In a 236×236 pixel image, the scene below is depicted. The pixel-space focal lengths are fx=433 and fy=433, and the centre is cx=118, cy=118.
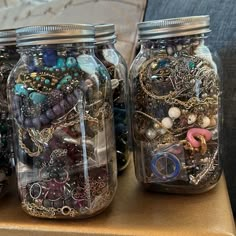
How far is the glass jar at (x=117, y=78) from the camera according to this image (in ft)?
2.23

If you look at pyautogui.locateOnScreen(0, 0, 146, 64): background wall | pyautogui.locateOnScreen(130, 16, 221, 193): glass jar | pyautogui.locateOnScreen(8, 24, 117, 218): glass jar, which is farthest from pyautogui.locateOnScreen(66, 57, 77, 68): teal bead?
pyautogui.locateOnScreen(0, 0, 146, 64): background wall

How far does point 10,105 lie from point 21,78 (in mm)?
48

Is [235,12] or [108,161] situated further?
[235,12]

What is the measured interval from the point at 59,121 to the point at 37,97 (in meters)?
0.04

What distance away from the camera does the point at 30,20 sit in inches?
43.0

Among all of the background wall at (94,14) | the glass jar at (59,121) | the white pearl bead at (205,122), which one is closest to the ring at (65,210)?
the glass jar at (59,121)

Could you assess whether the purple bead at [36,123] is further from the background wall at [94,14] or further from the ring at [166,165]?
the background wall at [94,14]

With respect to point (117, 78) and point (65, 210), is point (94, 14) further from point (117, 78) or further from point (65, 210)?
point (65, 210)

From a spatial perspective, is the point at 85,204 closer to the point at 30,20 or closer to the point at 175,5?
the point at 175,5

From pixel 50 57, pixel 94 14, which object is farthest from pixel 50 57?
pixel 94 14

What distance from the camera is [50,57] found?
536 millimetres

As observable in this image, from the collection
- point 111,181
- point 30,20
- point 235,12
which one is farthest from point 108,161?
point 30,20

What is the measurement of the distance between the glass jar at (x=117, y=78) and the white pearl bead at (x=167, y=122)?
122mm

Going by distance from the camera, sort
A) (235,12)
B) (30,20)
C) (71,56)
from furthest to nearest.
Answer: (30,20) < (235,12) < (71,56)
